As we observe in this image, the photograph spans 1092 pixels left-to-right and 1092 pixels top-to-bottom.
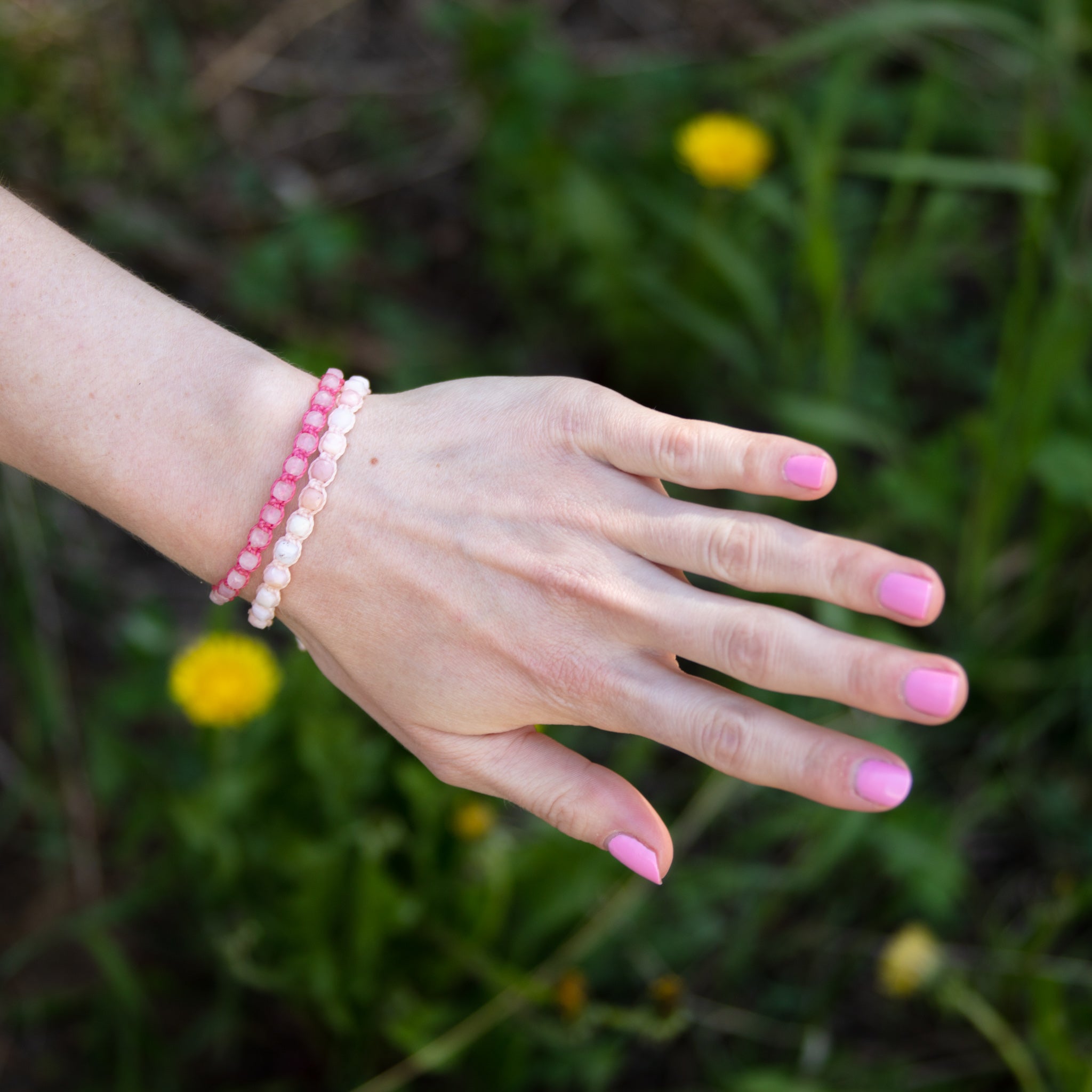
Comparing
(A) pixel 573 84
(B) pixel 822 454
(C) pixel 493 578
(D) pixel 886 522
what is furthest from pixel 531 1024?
(A) pixel 573 84

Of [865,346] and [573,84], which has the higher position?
[573,84]

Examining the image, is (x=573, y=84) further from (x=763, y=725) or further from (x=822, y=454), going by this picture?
(x=763, y=725)

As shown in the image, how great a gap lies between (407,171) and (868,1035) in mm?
2441

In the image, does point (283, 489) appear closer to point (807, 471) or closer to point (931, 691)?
point (807, 471)

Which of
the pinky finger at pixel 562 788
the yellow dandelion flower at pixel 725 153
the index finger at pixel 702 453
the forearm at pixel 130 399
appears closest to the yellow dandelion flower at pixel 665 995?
the pinky finger at pixel 562 788

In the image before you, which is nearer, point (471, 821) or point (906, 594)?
point (906, 594)

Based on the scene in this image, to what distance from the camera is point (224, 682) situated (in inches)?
63.3

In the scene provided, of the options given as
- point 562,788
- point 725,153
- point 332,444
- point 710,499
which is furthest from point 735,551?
point 725,153

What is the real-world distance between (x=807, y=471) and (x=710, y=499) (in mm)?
1119

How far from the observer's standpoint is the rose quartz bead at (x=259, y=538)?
1143 millimetres

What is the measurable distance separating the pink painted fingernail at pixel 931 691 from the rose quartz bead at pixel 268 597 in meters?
0.74

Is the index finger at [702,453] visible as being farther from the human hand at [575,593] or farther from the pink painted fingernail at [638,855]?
the pink painted fingernail at [638,855]

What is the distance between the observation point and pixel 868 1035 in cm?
181

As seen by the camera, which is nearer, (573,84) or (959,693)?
(959,693)
